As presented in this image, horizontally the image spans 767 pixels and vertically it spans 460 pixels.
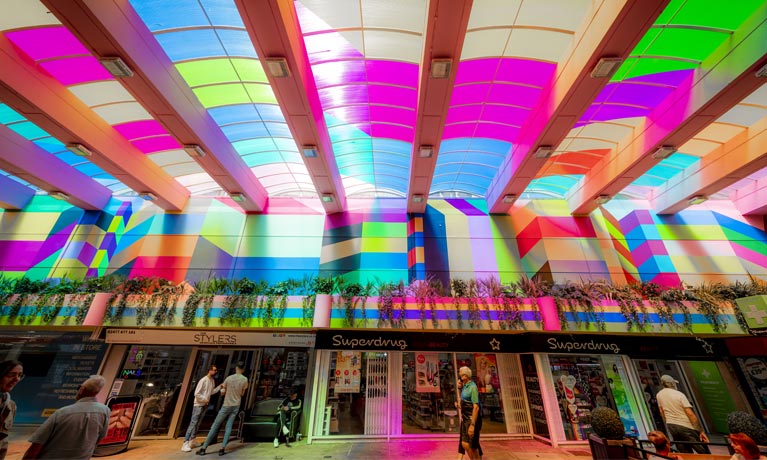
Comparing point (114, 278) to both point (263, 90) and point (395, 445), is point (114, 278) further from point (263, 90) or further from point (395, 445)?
point (395, 445)

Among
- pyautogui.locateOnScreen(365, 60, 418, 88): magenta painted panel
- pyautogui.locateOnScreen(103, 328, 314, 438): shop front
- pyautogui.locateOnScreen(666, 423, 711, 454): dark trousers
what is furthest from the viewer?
pyautogui.locateOnScreen(103, 328, 314, 438): shop front

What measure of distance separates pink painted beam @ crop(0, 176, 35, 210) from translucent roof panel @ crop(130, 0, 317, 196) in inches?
343

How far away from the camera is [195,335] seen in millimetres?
7980

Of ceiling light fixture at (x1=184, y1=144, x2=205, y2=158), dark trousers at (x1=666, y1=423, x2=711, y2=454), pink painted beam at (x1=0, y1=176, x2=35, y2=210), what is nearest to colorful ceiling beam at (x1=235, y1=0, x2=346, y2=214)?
ceiling light fixture at (x1=184, y1=144, x2=205, y2=158)

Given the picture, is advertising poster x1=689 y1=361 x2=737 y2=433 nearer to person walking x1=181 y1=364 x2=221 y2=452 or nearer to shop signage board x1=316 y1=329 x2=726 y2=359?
shop signage board x1=316 y1=329 x2=726 y2=359

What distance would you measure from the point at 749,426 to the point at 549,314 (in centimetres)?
364

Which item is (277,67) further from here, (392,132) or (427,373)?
(427,373)

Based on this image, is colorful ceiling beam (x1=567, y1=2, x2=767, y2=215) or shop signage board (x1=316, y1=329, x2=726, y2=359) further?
shop signage board (x1=316, y1=329, x2=726, y2=359)

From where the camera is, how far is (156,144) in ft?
29.7

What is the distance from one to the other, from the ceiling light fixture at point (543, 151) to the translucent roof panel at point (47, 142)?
12.2m

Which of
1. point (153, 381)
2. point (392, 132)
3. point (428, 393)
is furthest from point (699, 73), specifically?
point (153, 381)

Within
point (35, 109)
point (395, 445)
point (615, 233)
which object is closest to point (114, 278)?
point (35, 109)

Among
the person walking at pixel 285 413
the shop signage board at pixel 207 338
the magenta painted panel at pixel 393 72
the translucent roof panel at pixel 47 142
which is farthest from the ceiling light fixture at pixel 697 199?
the translucent roof panel at pixel 47 142

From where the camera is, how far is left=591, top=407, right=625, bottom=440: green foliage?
4.39m
